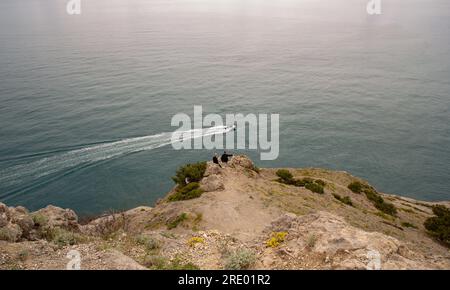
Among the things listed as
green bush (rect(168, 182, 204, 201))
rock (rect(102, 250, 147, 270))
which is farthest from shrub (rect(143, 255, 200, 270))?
green bush (rect(168, 182, 204, 201))

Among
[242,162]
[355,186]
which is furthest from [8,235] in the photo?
[355,186]

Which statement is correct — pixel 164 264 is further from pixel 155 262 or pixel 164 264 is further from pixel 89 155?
pixel 89 155

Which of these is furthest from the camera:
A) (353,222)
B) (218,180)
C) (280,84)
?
(280,84)

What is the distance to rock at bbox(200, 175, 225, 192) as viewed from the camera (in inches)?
1406

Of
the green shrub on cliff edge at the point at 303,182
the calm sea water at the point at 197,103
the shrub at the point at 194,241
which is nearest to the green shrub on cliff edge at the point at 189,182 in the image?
the green shrub on cliff edge at the point at 303,182

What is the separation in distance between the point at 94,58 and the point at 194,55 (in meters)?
38.1

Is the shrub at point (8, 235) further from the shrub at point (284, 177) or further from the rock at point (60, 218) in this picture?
the shrub at point (284, 177)

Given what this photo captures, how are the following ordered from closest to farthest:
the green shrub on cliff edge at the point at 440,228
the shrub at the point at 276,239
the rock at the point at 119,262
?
the rock at the point at 119,262 < the shrub at the point at 276,239 < the green shrub on cliff edge at the point at 440,228

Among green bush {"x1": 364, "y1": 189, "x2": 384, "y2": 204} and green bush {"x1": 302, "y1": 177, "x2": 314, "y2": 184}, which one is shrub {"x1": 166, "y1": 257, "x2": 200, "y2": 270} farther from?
green bush {"x1": 364, "y1": 189, "x2": 384, "y2": 204}

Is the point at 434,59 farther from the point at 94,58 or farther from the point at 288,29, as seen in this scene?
the point at 94,58

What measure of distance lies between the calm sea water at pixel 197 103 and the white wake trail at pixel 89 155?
30 cm

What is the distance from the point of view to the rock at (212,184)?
117ft
